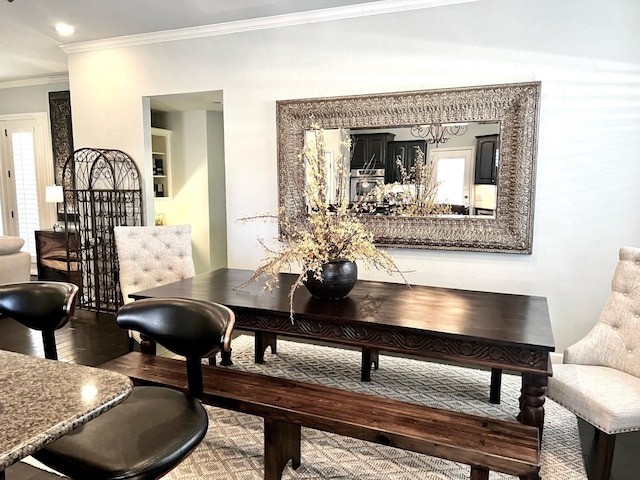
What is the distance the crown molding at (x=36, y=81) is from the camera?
20.7 ft

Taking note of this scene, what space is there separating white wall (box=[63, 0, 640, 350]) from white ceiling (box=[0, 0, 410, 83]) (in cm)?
23

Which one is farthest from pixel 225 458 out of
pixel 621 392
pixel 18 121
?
pixel 18 121

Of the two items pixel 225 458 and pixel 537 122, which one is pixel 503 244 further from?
pixel 225 458

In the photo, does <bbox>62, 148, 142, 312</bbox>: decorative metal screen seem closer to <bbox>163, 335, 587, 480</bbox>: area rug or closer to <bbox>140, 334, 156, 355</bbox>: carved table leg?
<bbox>163, 335, 587, 480</bbox>: area rug

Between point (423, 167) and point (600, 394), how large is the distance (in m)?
2.14

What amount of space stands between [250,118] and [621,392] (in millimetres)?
3503

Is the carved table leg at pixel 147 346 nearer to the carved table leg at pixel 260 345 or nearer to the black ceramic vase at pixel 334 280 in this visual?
the carved table leg at pixel 260 345

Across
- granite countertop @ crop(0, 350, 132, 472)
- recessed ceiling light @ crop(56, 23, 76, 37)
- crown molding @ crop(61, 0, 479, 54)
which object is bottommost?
granite countertop @ crop(0, 350, 132, 472)

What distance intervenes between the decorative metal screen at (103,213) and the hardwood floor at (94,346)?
11.5 inches

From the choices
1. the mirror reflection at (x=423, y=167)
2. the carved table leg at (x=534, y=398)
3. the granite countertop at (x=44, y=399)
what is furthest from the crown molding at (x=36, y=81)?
the carved table leg at (x=534, y=398)

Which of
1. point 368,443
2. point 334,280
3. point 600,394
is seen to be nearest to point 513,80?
point 334,280

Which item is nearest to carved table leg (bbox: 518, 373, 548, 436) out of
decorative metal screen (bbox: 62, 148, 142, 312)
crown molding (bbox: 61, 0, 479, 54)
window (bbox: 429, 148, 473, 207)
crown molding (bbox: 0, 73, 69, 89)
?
window (bbox: 429, 148, 473, 207)

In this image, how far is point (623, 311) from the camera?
8.11ft

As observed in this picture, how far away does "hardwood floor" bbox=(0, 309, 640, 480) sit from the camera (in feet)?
7.86
